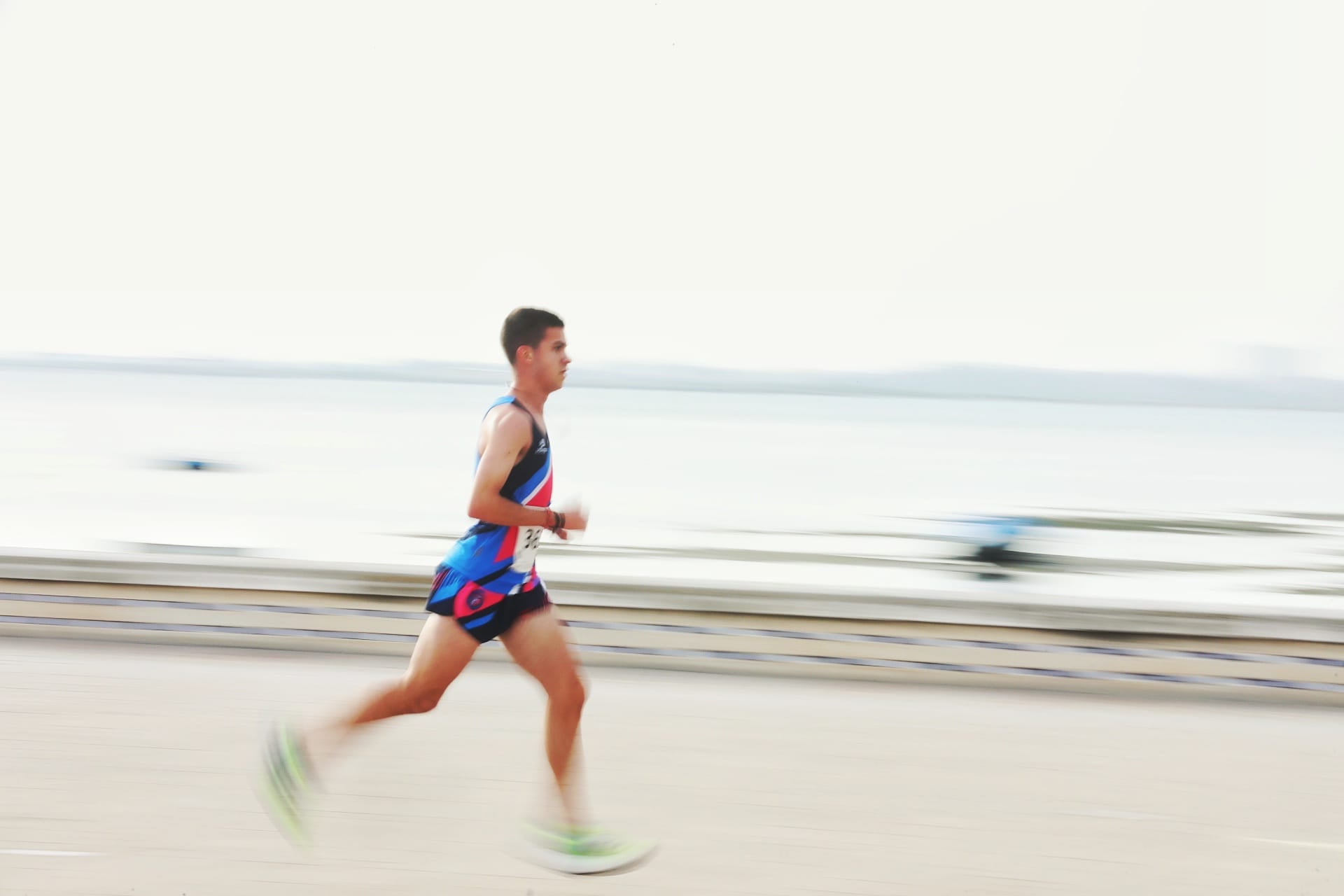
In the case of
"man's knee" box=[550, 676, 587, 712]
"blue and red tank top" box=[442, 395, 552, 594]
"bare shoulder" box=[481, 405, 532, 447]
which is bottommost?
"man's knee" box=[550, 676, 587, 712]

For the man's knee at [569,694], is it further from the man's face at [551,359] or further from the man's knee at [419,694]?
the man's face at [551,359]

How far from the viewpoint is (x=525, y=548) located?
2.72 metres

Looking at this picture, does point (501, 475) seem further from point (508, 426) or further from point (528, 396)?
point (528, 396)

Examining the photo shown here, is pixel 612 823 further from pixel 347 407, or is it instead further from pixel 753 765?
pixel 347 407

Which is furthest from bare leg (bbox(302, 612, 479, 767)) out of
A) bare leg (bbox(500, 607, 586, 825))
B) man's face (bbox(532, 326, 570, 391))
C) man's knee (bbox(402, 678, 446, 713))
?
man's face (bbox(532, 326, 570, 391))

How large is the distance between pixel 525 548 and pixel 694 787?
1065mm

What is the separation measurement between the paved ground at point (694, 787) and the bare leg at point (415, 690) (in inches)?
11.5

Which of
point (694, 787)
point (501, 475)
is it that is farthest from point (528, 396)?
point (694, 787)

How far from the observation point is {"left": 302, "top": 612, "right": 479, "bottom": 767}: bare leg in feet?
8.73

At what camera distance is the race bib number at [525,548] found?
8.87ft

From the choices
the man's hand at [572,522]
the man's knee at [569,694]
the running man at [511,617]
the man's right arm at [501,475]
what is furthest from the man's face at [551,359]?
the man's knee at [569,694]

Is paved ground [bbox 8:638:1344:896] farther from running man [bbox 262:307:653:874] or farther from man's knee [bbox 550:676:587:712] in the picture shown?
man's knee [bbox 550:676:587:712]

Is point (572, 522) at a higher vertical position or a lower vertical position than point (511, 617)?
higher

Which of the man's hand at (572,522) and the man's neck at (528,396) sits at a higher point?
the man's neck at (528,396)
